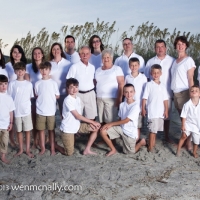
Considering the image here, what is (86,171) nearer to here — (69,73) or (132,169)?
(132,169)

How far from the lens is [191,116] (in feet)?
16.7

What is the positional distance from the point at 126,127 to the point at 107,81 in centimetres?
71

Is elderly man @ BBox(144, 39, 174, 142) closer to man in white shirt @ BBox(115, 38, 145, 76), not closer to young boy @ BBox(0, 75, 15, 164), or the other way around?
man in white shirt @ BBox(115, 38, 145, 76)

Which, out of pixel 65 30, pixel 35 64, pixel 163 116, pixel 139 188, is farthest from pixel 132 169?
pixel 65 30

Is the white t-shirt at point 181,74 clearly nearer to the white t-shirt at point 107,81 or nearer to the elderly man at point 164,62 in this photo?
the elderly man at point 164,62

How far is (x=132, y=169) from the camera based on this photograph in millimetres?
4688

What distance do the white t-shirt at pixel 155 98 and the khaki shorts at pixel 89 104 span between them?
745 millimetres

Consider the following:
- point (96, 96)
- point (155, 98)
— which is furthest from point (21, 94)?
point (155, 98)

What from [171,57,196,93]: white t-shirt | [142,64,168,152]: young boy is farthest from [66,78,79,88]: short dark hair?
[171,57,196,93]: white t-shirt

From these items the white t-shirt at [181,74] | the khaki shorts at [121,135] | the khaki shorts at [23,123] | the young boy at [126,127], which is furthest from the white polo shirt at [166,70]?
the khaki shorts at [23,123]

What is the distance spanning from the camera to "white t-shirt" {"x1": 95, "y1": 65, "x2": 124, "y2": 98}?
17.2 feet

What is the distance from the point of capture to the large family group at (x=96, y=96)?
5.09 meters

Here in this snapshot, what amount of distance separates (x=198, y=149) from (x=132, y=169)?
142 centimetres

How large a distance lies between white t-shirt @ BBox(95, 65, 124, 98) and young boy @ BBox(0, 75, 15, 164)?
1.26m
